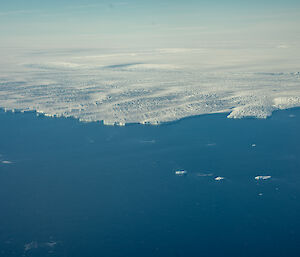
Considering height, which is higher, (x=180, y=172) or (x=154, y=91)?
(x=154, y=91)

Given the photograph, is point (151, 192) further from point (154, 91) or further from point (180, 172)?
point (154, 91)

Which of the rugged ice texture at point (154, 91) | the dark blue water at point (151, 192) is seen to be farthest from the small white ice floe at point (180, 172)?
the rugged ice texture at point (154, 91)

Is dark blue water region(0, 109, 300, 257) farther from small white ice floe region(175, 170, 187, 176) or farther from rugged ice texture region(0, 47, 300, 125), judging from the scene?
rugged ice texture region(0, 47, 300, 125)

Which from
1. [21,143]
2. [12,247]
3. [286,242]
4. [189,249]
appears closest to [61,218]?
[12,247]

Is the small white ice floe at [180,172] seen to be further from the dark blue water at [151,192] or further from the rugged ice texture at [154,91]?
the rugged ice texture at [154,91]

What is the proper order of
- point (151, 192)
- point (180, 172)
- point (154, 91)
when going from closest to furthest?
point (151, 192), point (180, 172), point (154, 91)

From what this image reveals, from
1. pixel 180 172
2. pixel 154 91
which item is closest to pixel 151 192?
pixel 180 172
